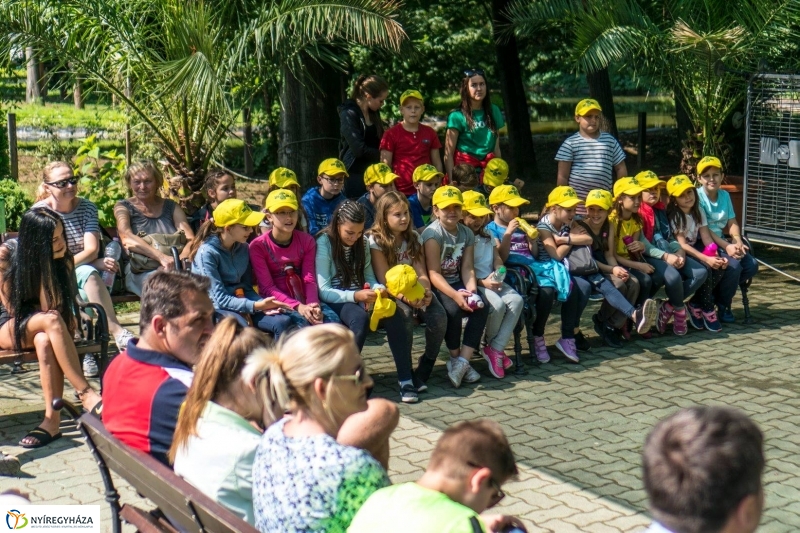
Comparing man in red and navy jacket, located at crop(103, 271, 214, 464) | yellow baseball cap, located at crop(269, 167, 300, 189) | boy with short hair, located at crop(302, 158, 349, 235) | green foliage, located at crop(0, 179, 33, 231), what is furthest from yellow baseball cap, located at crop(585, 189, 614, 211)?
green foliage, located at crop(0, 179, 33, 231)

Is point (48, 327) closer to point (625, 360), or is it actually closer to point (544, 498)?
point (544, 498)

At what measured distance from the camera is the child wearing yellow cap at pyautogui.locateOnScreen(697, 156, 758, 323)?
8.84 m

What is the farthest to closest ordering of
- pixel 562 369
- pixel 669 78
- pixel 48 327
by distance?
pixel 669 78 → pixel 562 369 → pixel 48 327

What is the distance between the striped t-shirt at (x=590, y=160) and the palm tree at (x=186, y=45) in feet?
5.95

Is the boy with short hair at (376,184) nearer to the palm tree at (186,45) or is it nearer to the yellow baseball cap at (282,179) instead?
the yellow baseball cap at (282,179)

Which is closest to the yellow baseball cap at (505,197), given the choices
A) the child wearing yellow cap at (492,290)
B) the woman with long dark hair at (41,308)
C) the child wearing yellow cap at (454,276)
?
the child wearing yellow cap at (492,290)

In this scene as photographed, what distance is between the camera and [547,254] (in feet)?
26.2

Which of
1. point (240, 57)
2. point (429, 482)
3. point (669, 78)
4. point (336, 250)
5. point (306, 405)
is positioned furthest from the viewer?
point (669, 78)

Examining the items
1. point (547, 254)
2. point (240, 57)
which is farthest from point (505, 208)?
point (240, 57)

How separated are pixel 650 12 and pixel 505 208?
5425mm

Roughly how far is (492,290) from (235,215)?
195 centimetres

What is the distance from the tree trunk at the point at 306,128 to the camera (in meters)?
11.1

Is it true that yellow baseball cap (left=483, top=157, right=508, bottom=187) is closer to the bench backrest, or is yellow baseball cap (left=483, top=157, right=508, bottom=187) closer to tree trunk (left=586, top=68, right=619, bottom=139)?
the bench backrest

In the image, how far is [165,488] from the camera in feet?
11.8
